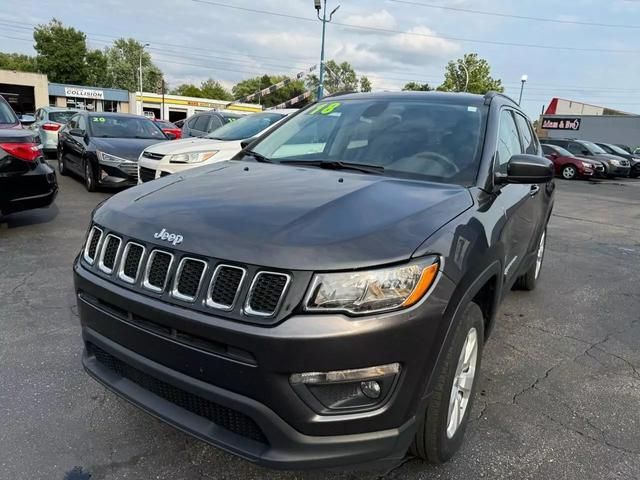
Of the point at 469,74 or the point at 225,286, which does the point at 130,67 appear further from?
the point at 225,286

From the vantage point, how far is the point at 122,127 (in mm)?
10234

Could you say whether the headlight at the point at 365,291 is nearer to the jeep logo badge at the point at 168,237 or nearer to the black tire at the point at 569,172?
the jeep logo badge at the point at 168,237

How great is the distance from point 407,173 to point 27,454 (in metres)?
2.33

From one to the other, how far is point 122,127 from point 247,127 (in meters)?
3.09

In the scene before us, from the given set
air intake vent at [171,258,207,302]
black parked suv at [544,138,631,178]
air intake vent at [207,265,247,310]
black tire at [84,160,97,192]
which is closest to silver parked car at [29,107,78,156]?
black tire at [84,160,97,192]

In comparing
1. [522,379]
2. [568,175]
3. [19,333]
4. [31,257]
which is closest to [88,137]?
[31,257]

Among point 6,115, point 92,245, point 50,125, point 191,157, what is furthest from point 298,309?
point 50,125

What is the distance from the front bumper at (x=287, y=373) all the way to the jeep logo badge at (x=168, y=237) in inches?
9.4

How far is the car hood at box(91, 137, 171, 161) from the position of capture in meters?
8.87

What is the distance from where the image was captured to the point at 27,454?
2328 millimetres

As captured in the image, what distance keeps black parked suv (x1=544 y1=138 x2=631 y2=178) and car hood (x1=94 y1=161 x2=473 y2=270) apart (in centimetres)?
2227

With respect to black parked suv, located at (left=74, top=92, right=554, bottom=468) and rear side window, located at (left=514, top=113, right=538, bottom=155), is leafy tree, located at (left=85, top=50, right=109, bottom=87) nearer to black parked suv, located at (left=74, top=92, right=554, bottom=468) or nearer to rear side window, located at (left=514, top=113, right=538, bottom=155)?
rear side window, located at (left=514, top=113, right=538, bottom=155)

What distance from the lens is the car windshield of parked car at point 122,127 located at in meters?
9.85

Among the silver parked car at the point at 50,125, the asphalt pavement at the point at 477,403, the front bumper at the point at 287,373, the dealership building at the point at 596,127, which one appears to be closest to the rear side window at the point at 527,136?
the asphalt pavement at the point at 477,403
